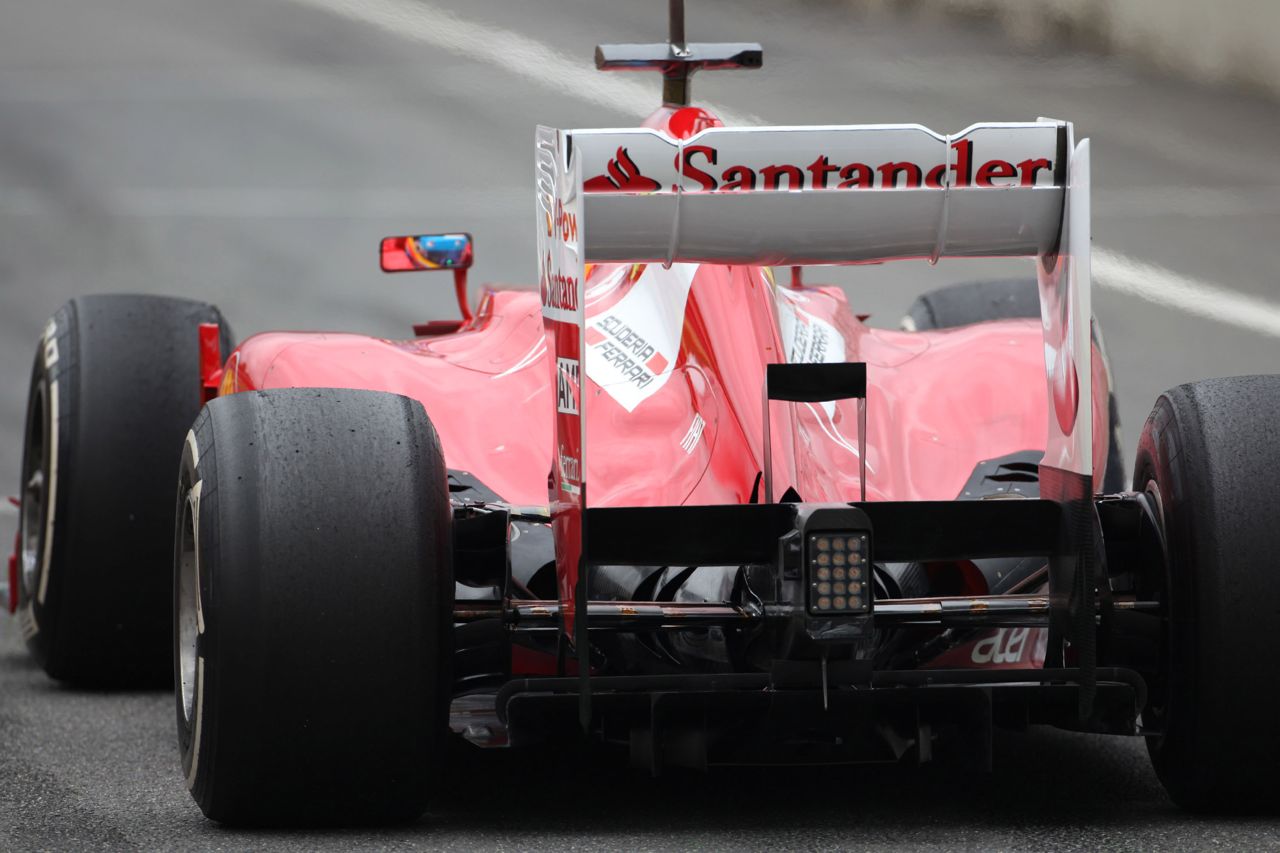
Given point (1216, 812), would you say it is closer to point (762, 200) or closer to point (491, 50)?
point (762, 200)

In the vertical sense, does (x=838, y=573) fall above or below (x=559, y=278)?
below

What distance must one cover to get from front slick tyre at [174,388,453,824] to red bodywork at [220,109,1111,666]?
55 cm

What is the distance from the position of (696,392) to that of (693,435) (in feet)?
0.44

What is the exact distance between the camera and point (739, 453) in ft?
12.7

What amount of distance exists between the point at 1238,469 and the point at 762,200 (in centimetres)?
98

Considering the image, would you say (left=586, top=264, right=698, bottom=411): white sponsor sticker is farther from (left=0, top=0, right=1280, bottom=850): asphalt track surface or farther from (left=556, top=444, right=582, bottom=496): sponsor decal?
(left=0, top=0, right=1280, bottom=850): asphalt track surface

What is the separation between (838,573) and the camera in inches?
125

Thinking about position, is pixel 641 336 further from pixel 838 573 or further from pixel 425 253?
pixel 425 253

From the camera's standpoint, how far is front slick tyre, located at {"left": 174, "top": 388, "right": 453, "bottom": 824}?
3.17 meters

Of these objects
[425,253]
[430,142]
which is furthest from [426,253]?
[430,142]

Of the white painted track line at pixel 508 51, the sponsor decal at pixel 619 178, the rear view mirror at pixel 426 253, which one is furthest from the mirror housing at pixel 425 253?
the white painted track line at pixel 508 51

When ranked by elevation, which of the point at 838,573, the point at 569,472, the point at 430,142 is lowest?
the point at 838,573

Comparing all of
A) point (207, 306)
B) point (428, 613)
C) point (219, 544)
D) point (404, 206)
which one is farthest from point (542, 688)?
point (404, 206)

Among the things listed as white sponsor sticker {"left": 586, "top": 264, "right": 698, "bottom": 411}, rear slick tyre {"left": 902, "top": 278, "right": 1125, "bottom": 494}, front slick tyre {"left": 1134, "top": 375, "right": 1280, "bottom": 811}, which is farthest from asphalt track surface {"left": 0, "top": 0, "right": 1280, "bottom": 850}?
front slick tyre {"left": 1134, "top": 375, "right": 1280, "bottom": 811}
